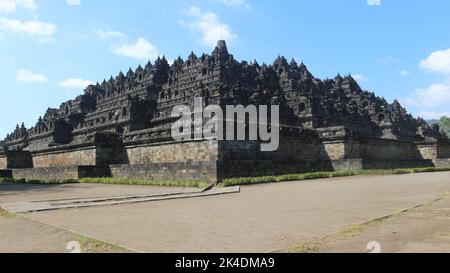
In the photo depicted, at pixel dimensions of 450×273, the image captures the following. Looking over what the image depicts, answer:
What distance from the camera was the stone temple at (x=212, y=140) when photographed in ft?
68.3

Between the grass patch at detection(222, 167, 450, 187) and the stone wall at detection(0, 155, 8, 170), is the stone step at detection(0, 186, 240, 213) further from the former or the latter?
the stone wall at detection(0, 155, 8, 170)

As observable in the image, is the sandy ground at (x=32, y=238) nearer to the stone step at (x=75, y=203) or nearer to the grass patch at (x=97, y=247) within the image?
the grass patch at (x=97, y=247)

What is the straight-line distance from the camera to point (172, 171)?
63.3 ft

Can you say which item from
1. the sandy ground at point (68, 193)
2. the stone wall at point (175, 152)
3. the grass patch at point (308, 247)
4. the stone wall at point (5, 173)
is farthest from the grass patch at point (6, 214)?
the stone wall at point (5, 173)

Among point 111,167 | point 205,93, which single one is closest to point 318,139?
point 205,93

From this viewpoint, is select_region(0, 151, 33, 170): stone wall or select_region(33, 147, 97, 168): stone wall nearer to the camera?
select_region(33, 147, 97, 168): stone wall

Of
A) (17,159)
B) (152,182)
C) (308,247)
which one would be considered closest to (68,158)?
(17,159)

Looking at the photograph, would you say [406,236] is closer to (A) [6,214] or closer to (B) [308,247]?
(B) [308,247]

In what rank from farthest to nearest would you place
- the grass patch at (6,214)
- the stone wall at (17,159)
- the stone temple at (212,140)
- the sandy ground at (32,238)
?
the stone wall at (17,159)
the stone temple at (212,140)
the grass patch at (6,214)
the sandy ground at (32,238)

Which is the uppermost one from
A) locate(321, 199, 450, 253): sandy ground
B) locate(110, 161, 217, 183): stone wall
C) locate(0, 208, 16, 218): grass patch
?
locate(110, 161, 217, 183): stone wall

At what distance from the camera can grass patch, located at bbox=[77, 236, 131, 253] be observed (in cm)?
479

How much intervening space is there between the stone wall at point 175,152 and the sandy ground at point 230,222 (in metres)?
9.42

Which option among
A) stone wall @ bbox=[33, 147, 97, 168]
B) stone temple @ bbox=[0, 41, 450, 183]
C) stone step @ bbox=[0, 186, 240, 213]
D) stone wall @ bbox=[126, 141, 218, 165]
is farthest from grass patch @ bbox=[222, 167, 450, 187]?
stone wall @ bbox=[33, 147, 97, 168]

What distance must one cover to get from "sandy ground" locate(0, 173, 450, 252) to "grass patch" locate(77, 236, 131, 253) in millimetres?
218
